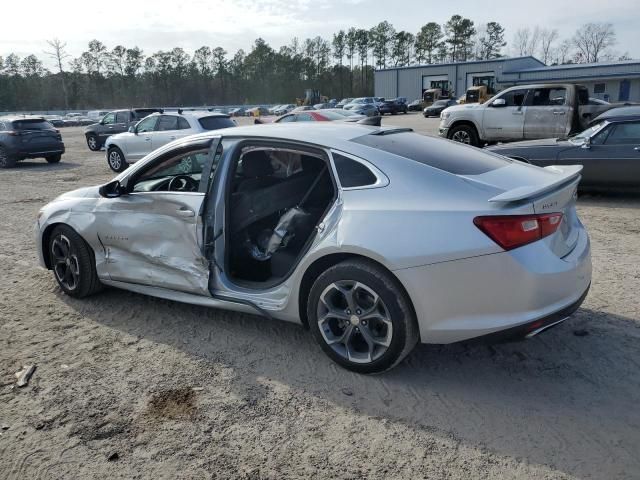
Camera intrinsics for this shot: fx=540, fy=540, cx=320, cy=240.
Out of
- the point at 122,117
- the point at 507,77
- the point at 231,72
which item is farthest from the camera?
the point at 231,72

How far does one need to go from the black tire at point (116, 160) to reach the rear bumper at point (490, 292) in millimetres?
13600

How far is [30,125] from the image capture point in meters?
17.6

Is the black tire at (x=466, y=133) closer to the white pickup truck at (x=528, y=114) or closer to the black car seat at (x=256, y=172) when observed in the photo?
the white pickup truck at (x=528, y=114)

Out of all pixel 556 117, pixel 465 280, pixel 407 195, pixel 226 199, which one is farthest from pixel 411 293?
pixel 556 117

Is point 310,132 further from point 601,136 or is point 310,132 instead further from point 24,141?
point 24,141

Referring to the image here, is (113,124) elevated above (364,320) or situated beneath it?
elevated above

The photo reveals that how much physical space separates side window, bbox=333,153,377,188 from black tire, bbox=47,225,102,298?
2544mm

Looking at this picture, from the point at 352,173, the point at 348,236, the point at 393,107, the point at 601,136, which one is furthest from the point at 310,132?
the point at 393,107

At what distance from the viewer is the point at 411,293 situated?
3096 millimetres

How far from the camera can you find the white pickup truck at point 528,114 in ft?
43.7

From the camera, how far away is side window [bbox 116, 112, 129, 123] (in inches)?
842

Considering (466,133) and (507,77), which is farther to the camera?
(507,77)

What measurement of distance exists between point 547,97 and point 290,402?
1274cm

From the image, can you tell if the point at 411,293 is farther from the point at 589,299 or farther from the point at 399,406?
the point at 589,299
